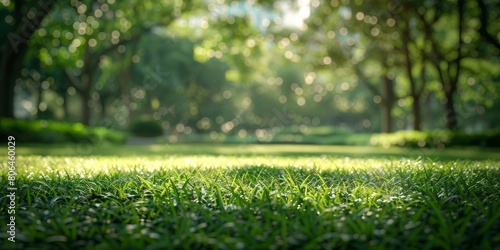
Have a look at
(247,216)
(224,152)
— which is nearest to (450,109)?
(224,152)

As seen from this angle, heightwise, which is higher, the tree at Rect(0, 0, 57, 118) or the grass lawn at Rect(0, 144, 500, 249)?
the tree at Rect(0, 0, 57, 118)

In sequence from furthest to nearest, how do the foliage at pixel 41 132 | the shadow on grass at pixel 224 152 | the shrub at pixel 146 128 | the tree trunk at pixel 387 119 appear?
the shrub at pixel 146 128
the tree trunk at pixel 387 119
the foliage at pixel 41 132
the shadow on grass at pixel 224 152

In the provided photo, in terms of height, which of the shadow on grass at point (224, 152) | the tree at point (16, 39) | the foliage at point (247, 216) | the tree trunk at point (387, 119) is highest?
the tree at point (16, 39)

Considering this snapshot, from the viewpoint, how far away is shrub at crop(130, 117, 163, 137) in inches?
1128

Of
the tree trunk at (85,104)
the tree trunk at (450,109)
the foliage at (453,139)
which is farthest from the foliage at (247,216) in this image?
the tree trunk at (85,104)

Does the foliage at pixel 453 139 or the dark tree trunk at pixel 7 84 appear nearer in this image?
the dark tree trunk at pixel 7 84

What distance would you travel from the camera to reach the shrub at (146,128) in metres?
28.7

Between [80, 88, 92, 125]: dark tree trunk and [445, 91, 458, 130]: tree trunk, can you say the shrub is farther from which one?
[445, 91, 458, 130]: tree trunk

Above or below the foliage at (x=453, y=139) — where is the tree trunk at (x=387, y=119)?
above

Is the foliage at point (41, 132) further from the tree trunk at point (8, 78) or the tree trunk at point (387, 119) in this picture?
the tree trunk at point (387, 119)

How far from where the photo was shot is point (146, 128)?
2877 centimetres

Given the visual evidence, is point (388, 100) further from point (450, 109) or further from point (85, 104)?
point (85, 104)

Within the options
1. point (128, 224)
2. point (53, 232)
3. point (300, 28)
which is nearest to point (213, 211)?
point (128, 224)

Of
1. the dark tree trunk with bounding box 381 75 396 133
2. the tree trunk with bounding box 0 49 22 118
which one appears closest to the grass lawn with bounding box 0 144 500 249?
the tree trunk with bounding box 0 49 22 118
